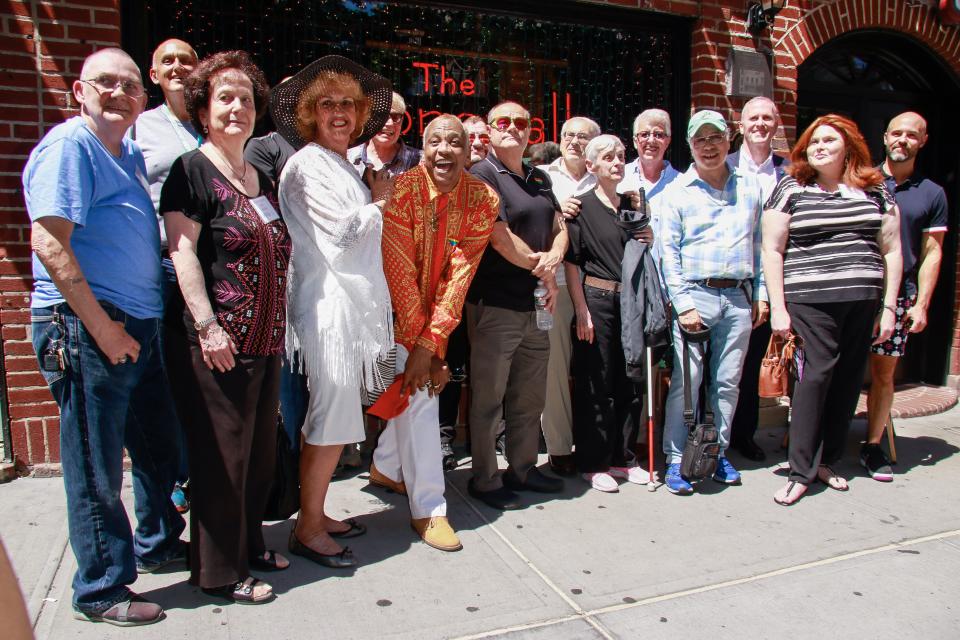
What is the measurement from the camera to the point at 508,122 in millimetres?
3734

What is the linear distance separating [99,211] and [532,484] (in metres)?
2.53

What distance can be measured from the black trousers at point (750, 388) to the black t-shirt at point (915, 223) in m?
0.94

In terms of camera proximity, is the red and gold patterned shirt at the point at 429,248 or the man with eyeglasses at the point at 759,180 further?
the man with eyeglasses at the point at 759,180

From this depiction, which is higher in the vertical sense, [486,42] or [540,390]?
[486,42]

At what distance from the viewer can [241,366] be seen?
273cm

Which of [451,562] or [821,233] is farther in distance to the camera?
[821,233]

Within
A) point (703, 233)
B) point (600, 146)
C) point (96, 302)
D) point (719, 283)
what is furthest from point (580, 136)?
point (96, 302)

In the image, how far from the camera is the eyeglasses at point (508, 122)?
3736 mm

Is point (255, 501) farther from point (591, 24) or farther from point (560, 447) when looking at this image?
point (591, 24)

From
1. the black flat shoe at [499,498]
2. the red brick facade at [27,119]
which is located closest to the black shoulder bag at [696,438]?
the black flat shoe at [499,498]

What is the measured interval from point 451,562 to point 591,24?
4106 millimetres

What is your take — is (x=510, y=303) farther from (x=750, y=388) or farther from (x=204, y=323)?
(x=750, y=388)

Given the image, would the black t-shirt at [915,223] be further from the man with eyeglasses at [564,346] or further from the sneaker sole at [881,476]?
the man with eyeglasses at [564,346]

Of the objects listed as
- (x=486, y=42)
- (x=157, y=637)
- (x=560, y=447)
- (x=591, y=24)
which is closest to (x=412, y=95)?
(x=486, y=42)
